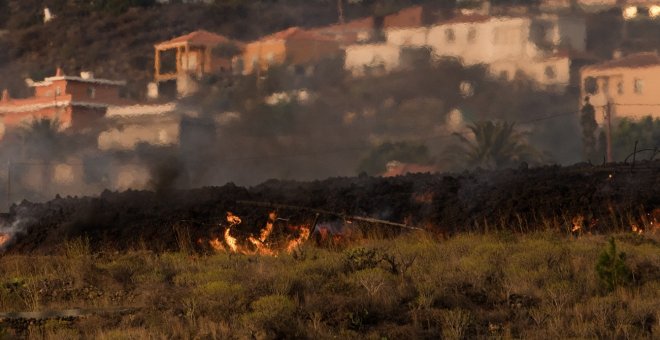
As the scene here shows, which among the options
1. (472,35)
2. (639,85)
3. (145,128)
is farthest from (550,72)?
(145,128)

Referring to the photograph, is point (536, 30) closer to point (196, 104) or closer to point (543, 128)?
point (543, 128)

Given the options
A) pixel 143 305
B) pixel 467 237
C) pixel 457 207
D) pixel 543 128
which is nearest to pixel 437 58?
pixel 543 128

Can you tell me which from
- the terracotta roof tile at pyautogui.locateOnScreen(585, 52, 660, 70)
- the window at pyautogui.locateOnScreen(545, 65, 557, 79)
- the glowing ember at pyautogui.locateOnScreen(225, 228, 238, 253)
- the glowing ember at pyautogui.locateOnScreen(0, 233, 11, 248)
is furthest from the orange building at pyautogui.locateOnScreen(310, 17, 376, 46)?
the glowing ember at pyautogui.locateOnScreen(225, 228, 238, 253)

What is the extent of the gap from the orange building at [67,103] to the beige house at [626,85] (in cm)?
2424

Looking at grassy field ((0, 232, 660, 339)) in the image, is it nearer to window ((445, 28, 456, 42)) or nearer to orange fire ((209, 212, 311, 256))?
orange fire ((209, 212, 311, 256))

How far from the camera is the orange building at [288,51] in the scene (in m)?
61.5

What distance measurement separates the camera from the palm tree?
63.5m

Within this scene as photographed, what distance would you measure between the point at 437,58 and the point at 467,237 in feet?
104

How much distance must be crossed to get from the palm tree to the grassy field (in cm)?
3850

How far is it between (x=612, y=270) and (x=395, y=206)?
36.1ft

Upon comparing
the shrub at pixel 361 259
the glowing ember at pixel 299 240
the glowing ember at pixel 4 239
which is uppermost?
the shrub at pixel 361 259

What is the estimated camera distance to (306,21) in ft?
275

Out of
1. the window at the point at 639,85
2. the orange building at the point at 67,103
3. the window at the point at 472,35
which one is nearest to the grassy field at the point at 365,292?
the window at the point at 472,35

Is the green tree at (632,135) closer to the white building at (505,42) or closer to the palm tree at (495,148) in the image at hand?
the white building at (505,42)
